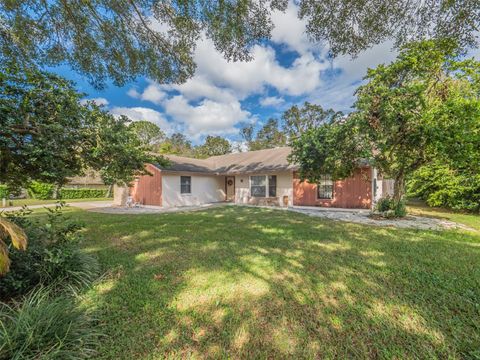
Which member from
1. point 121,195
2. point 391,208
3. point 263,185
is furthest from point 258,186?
point 121,195

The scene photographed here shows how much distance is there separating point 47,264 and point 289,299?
3.77 meters

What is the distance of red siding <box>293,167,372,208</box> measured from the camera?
13.0m

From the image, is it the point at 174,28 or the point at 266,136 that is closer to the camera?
the point at 174,28

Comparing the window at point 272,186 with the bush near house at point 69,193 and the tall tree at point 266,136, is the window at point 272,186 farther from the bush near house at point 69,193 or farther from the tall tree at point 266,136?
the tall tree at point 266,136

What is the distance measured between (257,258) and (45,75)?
19.2ft

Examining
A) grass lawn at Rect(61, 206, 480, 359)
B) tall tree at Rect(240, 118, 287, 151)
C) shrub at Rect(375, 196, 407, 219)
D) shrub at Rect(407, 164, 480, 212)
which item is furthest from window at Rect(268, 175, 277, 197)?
tall tree at Rect(240, 118, 287, 151)

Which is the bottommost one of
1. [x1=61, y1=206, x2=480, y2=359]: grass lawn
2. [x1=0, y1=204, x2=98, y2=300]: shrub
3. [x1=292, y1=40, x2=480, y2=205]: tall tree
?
[x1=61, y1=206, x2=480, y2=359]: grass lawn

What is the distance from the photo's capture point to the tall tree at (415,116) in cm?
736

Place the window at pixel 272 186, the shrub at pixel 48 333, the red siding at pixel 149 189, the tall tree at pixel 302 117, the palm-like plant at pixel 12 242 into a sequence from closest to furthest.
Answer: the palm-like plant at pixel 12 242 < the shrub at pixel 48 333 < the red siding at pixel 149 189 < the window at pixel 272 186 < the tall tree at pixel 302 117

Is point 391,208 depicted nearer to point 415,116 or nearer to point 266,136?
point 415,116

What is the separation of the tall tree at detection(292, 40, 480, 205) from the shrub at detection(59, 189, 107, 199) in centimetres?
2638

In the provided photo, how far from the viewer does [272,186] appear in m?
16.3

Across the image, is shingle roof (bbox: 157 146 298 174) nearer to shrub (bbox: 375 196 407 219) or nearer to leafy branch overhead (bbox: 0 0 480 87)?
shrub (bbox: 375 196 407 219)

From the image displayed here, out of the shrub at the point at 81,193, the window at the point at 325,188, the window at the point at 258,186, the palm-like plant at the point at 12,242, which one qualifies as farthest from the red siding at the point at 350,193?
the shrub at the point at 81,193
